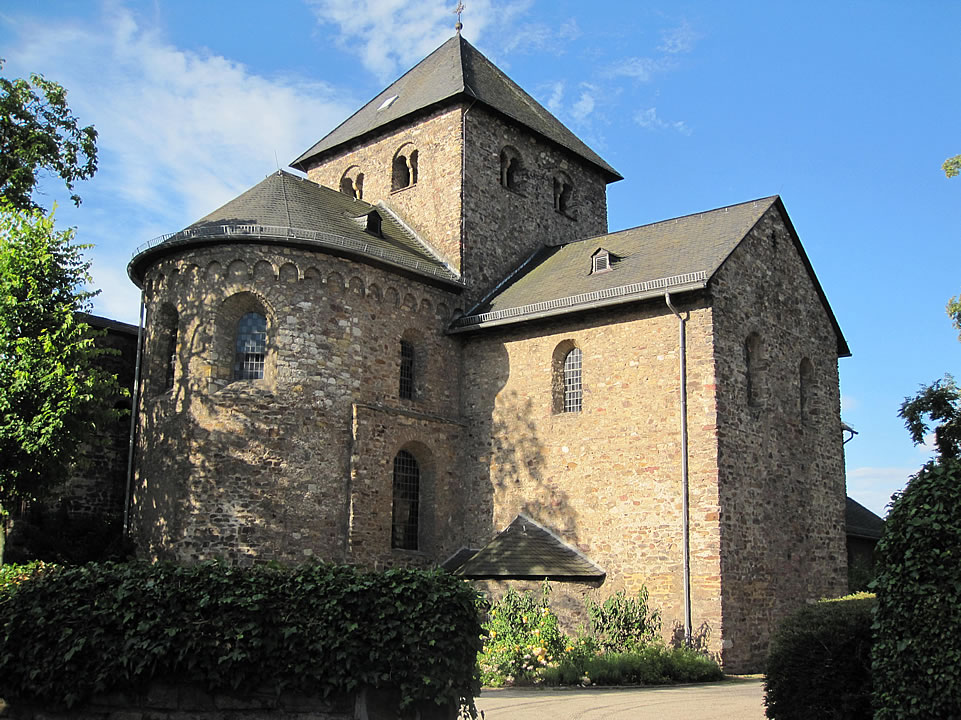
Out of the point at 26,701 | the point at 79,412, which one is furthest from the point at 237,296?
the point at 26,701

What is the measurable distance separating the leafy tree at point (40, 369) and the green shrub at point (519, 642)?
844 centimetres

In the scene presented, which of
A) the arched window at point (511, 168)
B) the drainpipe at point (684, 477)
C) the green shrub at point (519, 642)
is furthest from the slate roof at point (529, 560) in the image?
the arched window at point (511, 168)

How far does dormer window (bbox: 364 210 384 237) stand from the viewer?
22906 mm

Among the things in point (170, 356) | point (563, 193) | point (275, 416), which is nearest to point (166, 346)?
point (170, 356)

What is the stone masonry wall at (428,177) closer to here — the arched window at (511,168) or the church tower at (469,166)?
the church tower at (469,166)

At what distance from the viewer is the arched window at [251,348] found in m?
19.9

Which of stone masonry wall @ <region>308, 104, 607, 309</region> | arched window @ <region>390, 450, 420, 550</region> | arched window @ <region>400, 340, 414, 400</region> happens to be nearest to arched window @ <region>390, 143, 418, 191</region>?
stone masonry wall @ <region>308, 104, 607, 309</region>

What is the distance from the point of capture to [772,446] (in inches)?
798

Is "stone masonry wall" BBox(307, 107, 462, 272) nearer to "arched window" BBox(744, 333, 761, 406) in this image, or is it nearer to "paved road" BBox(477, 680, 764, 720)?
"arched window" BBox(744, 333, 761, 406)

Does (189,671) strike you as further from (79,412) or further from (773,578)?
(773,578)

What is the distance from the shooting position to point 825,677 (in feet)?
31.3

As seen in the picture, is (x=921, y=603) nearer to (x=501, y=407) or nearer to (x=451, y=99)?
(x=501, y=407)

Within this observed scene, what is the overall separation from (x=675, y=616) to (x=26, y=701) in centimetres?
1189

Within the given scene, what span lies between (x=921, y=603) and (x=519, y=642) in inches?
344
